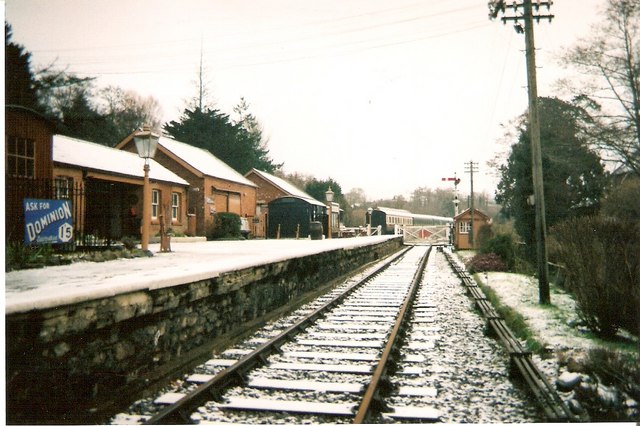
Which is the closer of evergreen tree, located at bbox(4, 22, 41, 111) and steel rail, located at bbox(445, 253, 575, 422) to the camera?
steel rail, located at bbox(445, 253, 575, 422)

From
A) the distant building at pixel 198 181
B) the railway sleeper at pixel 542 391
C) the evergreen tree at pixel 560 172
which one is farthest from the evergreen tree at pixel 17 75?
the distant building at pixel 198 181

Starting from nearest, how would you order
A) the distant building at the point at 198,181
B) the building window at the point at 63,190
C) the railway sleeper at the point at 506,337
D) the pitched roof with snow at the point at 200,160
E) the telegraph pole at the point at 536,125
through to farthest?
the railway sleeper at the point at 506,337 < the building window at the point at 63,190 < the telegraph pole at the point at 536,125 < the distant building at the point at 198,181 < the pitched roof with snow at the point at 200,160

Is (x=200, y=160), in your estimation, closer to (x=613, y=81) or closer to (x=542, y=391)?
(x=613, y=81)

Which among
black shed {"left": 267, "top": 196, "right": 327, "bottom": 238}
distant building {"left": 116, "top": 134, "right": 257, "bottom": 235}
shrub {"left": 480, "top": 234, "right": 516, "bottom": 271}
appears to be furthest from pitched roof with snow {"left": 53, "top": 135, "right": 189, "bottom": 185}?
shrub {"left": 480, "top": 234, "right": 516, "bottom": 271}

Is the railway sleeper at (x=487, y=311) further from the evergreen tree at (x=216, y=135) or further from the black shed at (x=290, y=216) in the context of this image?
the evergreen tree at (x=216, y=135)

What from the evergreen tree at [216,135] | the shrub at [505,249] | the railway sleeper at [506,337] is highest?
the evergreen tree at [216,135]

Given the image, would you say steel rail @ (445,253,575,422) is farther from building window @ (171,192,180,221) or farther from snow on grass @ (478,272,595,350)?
building window @ (171,192,180,221)

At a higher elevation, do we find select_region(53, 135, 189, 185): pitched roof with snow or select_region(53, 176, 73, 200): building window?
select_region(53, 135, 189, 185): pitched roof with snow

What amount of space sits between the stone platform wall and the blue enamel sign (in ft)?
9.07

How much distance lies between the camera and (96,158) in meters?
16.6

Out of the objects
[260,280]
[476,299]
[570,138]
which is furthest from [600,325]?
[570,138]

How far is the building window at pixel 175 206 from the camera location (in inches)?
834

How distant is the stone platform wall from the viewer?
3.20 metres

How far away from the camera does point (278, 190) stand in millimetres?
38031
